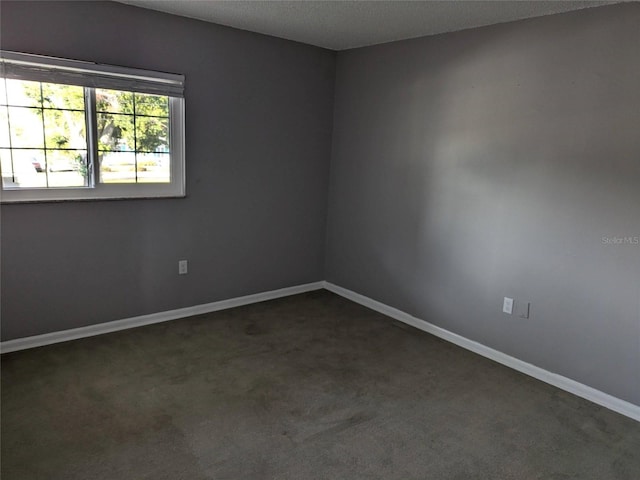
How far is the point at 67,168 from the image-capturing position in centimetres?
303

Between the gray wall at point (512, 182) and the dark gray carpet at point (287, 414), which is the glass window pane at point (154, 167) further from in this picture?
the gray wall at point (512, 182)

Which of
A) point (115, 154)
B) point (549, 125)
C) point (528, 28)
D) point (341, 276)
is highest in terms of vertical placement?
point (528, 28)

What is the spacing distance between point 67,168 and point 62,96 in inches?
17.8

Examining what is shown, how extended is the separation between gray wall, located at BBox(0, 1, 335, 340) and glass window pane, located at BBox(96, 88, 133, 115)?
20cm

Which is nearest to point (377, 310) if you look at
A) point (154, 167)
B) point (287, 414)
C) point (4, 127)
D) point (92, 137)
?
point (287, 414)

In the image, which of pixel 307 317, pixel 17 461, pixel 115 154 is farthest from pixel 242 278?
pixel 17 461

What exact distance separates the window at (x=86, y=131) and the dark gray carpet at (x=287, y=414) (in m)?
1.07

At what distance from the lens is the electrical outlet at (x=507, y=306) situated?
3.09m

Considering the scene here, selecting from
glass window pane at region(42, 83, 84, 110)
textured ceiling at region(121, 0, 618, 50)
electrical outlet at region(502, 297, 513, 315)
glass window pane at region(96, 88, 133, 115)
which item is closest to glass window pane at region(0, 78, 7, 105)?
glass window pane at region(42, 83, 84, 110)

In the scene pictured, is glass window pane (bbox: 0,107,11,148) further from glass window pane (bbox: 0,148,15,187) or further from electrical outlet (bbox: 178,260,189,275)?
electrical outlet (bbox: 178,260,189,275)

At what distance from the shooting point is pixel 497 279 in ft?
10.3

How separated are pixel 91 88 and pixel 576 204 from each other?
3.10 meters

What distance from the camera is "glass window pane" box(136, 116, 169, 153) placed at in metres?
3.28

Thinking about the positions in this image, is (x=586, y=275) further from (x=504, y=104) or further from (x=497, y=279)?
(x=504, y=104)
